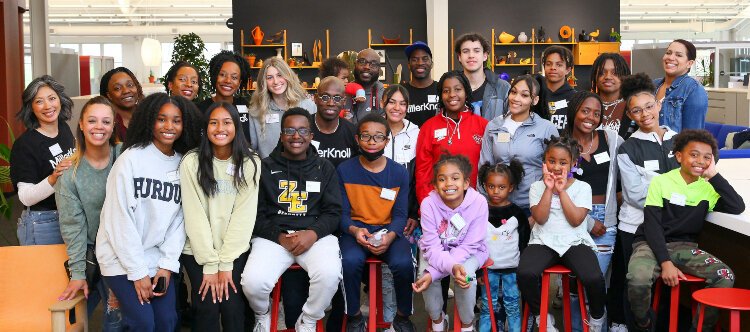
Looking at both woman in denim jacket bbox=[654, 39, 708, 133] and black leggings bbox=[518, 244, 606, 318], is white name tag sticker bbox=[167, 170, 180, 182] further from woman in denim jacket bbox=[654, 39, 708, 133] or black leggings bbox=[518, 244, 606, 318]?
woman in denim jacket bbox=[654, 39, 708, 133]

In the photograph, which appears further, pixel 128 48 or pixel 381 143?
pixel 128 48

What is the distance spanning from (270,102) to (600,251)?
1879mm

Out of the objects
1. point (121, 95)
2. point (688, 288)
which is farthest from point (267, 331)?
point (688, 288)

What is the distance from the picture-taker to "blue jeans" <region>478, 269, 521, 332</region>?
3.45 m

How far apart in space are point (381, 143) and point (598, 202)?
1.07 meters

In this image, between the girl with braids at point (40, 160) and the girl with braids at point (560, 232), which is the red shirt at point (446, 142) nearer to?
the girl with braids at point (560, 232)

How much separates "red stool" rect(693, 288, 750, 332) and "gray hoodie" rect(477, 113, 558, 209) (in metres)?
1.03

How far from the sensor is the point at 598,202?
3570 mm

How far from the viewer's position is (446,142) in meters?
3.83

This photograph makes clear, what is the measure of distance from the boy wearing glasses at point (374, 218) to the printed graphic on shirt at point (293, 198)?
0.68 ft

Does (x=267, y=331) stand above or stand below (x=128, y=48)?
below

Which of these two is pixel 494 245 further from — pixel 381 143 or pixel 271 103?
pixel 271 103

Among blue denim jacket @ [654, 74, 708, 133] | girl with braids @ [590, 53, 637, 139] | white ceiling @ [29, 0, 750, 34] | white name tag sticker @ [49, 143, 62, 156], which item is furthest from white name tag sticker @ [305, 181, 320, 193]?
white ceiling @ [29, 0, 750, 34]

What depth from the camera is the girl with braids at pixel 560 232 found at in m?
3.26
